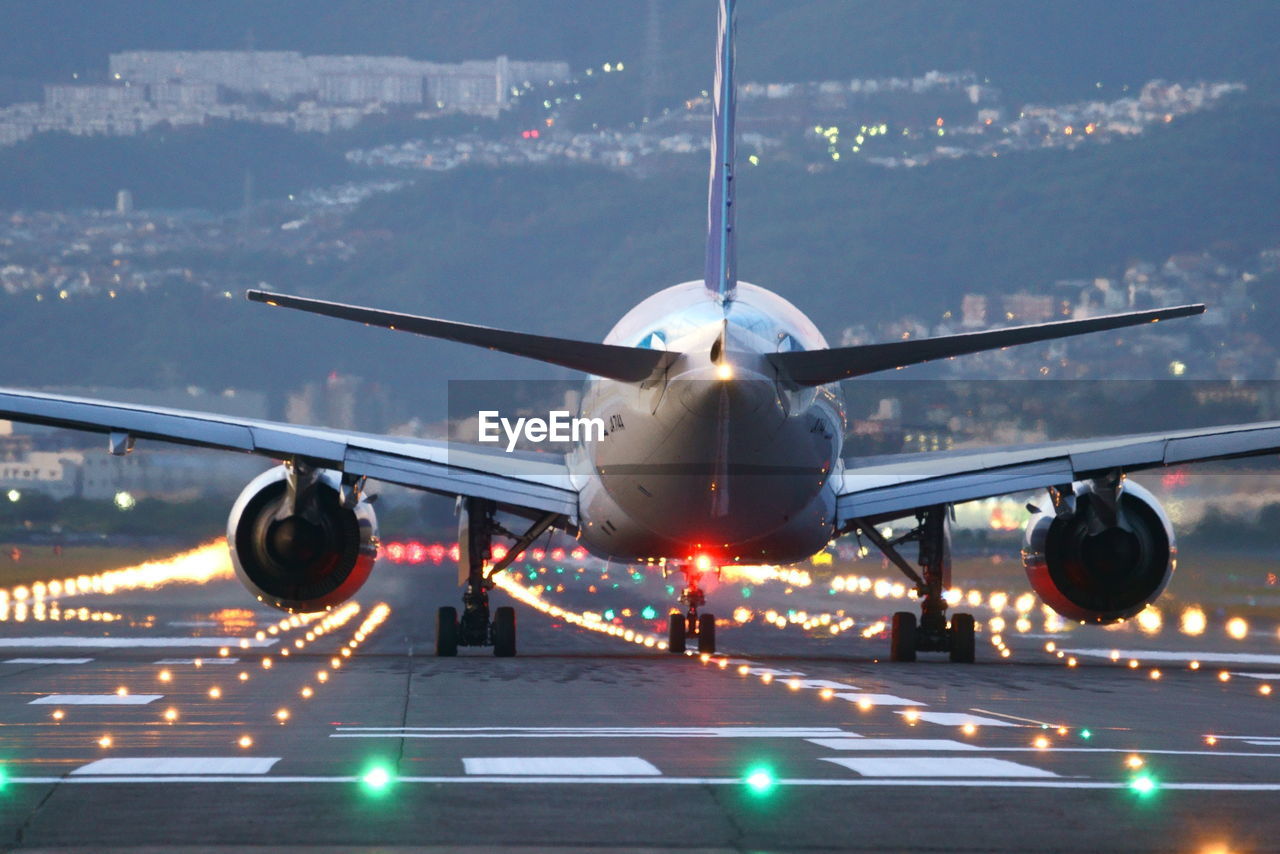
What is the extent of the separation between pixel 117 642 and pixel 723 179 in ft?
39.4

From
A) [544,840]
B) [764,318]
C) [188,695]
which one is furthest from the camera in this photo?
[764,318]

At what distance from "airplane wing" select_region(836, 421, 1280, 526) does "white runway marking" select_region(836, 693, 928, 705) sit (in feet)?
23.5

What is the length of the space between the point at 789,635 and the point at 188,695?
59.7ft

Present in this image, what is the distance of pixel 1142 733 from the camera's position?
15.6 meters

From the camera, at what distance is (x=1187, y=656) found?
2944 centimetres

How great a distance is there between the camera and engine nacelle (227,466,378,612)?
26.8 m

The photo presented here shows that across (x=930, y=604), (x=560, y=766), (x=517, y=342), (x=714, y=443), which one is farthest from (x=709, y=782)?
(x=930, y=604)

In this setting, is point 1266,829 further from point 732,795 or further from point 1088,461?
point 1088,461

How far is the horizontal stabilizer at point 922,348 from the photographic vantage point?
67.0 ft

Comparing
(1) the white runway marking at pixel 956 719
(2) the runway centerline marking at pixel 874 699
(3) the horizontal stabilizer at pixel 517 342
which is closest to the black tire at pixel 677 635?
(3) the horizontal stabilizer at pixel 517 342

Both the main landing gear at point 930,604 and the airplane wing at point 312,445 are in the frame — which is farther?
the main landing gear at point 930,604

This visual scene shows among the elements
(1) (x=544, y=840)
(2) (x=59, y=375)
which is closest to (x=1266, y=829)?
(1) (x=544, y=840)

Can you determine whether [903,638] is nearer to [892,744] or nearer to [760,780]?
[892,744]

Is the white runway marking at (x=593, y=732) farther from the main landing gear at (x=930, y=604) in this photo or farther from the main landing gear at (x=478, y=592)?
the main landing gear at (x=930, y=604)
